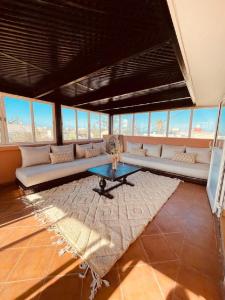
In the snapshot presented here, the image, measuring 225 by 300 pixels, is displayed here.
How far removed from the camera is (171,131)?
449cm

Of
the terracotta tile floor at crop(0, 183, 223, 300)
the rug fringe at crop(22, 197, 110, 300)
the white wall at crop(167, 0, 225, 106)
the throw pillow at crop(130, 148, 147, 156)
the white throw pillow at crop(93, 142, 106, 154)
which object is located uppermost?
the white wall at crop(167, 0, 225, 106)

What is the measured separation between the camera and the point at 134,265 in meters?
1.24

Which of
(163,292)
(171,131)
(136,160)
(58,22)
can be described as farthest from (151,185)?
(58,22)

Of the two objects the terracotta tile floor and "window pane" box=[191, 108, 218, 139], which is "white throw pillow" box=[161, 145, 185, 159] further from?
the terracotta tile floor

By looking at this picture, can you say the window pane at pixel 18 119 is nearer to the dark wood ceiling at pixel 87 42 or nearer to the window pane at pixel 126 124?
the dark wood ceiling at pixel 87 42

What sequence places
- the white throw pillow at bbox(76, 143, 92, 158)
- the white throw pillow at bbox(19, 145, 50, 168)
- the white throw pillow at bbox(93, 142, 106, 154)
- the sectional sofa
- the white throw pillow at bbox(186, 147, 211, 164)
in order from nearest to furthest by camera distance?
1. the sectional sofa
2. the white throw pillow at bbox(19, 145, 50, 168)
3. the white throw pillow at bbox(186, 147, 211, 164)
4. the white throw pillow at bbox(76, 143, 92, 158)
5. the white throw pillow at bbox(93, 142, 106, 154)

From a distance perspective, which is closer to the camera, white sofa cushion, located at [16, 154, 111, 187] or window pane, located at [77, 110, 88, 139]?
white sofa cushion, located at [16, 154, 111, 187]

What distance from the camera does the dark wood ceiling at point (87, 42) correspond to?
3.34ft

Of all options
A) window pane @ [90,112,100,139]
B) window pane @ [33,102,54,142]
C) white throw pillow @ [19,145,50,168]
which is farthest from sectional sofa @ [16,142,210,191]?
window pane @ [90,112,100,139]

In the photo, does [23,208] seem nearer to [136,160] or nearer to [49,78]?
[49,78]

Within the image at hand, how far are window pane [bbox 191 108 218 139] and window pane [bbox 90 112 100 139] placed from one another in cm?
347

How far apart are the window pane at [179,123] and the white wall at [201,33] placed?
2.46 meters

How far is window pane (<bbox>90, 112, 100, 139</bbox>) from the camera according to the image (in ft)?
16.9

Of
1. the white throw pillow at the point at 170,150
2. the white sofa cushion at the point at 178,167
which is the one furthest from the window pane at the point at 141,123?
the white sofa cushion at the point at 178,167
